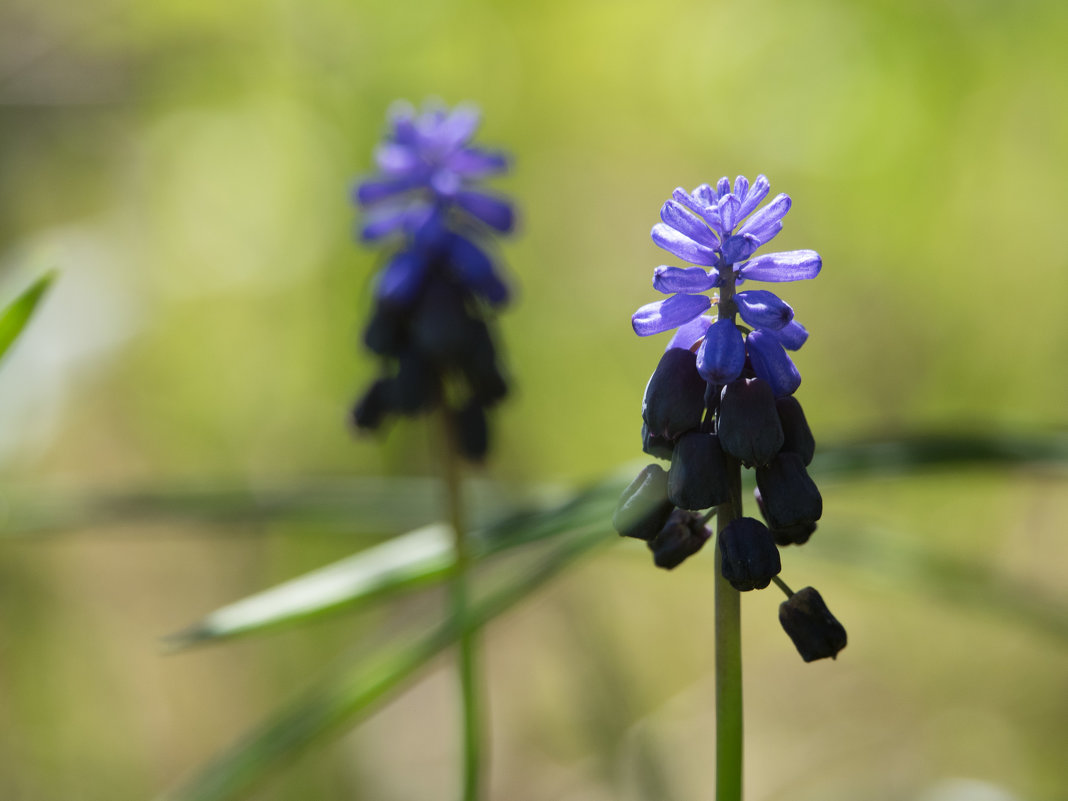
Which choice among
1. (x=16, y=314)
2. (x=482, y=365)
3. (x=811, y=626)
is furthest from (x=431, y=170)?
(x=811, y=626)

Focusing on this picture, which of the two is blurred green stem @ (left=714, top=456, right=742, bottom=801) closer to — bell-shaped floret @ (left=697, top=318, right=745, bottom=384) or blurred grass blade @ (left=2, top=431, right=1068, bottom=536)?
bell-shaped floret @ (left=697, top=318, right=745, bottom=384)

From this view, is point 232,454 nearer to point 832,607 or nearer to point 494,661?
point 494,661

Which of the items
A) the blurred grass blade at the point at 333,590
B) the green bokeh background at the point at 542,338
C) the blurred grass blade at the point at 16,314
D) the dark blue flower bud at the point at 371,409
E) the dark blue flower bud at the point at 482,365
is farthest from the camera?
the green bokeh background at the point at 542,338

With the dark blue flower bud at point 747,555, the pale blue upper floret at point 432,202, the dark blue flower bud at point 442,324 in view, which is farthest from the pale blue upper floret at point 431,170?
the dark blue flower bud at point 747,555

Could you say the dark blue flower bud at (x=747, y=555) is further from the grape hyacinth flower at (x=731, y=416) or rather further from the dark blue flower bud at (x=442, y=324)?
the dark blue flower bud at (x=442, y=324)

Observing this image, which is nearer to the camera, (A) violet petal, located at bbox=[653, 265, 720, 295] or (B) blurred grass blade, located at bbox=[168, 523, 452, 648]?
(A) violet petal, located at bbox=[653, 265, 720, 295]

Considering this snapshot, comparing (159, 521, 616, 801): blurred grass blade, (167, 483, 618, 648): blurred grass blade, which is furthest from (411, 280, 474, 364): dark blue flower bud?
(159, 521, 616, 801): blurred grass blade

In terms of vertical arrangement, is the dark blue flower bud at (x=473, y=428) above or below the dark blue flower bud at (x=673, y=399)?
below
